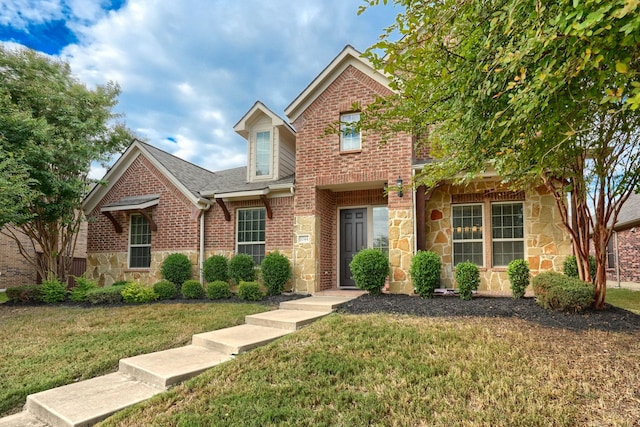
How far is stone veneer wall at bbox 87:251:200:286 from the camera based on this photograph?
10859mm

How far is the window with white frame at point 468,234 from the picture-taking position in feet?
29.2

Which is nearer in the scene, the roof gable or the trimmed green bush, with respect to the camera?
the trimmed green bush

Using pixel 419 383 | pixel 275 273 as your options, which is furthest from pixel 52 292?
pixel 419 383

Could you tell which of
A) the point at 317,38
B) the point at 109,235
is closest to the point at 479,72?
the point at 317,38

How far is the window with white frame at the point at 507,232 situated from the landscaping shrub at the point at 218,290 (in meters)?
6.84

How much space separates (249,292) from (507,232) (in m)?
6.58

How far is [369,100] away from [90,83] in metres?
10.6

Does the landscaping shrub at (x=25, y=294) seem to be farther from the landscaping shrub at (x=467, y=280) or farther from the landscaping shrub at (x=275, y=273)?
the landscaping shrub at (x=467, y=280)

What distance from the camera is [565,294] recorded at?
5621 mm

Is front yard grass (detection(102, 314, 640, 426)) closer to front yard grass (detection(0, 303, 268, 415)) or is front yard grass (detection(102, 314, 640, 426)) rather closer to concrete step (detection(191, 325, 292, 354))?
concrete step (detection(191, 325, 292, 354))

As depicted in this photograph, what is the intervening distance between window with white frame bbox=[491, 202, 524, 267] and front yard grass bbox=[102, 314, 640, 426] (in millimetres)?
4091

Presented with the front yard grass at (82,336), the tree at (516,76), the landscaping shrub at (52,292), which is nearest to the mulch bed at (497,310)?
the tree at (516,76)

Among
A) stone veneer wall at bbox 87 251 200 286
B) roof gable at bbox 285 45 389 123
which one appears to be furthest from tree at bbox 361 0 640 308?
stone veneer wall at bbox 87 251 200 286

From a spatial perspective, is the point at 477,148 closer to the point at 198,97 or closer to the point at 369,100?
the point at 369,100
